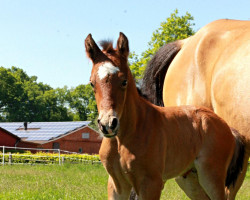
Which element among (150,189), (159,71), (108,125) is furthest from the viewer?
(159,71)

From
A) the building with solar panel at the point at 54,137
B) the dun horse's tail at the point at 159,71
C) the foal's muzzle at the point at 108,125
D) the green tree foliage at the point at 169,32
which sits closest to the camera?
the foal's muzzle at the point at 108,125

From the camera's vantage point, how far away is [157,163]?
3082 mm

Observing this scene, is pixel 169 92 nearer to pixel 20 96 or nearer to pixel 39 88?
pixel 20 96

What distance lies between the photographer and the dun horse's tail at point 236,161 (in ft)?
13.0

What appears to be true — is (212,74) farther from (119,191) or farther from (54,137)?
(54,137)

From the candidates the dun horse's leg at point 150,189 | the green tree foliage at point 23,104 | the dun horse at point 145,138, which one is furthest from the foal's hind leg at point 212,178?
the green tree foliage at point 23,104

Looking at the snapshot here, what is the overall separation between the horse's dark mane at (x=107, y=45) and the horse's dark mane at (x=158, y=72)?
2495 mm

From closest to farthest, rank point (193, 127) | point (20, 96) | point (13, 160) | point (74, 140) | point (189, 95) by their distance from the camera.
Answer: point (193, 127), point (189, 95), point (13, 160), point (74, 140), point (20, 96)

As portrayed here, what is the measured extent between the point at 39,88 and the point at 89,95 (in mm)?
14984

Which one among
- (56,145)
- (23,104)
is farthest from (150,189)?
(23,104)

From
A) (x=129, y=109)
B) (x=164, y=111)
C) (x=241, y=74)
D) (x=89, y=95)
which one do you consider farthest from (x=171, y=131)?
(x=89, y=95)

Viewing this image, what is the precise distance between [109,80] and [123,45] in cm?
37

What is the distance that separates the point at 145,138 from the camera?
3174 mm

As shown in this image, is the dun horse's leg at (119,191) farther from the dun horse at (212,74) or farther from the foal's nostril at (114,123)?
the dun horse at (212,74)
